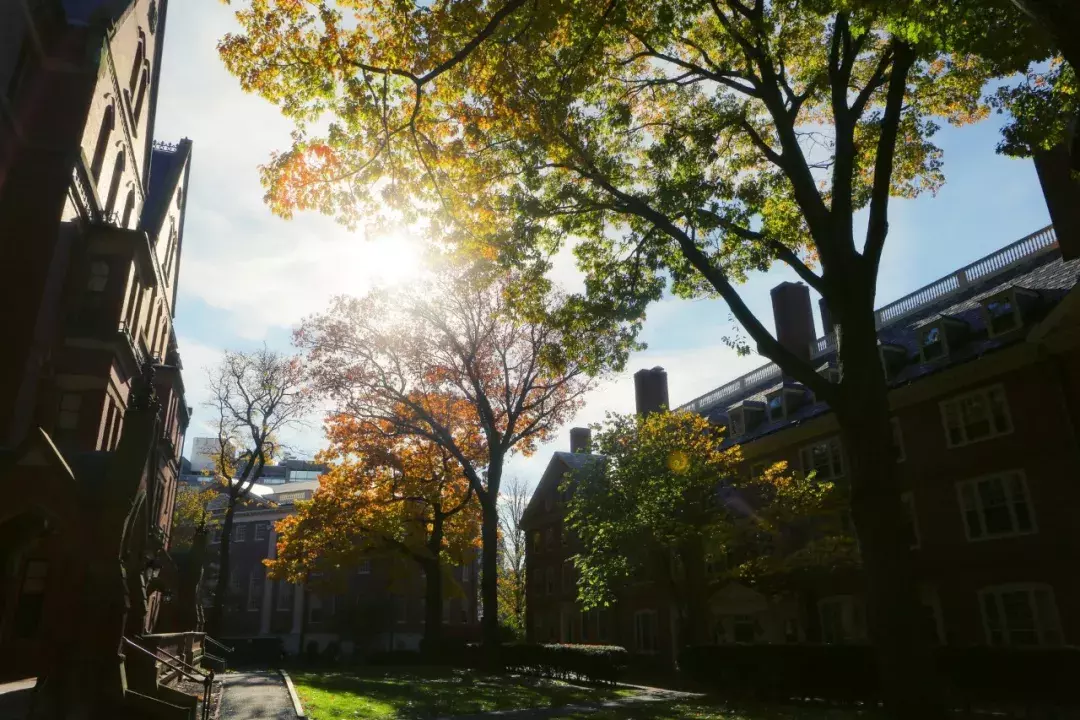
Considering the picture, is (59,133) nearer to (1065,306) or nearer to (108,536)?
(108,536)

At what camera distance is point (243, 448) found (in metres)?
37.7

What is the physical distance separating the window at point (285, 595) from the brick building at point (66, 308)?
128ft

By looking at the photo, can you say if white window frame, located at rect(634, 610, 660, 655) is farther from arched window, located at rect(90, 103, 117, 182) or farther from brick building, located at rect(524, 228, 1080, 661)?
arched window, located at rect(90, 103, 117, 182)

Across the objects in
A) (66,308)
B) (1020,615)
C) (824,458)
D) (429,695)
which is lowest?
(429,695)

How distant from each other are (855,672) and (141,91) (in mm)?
26454

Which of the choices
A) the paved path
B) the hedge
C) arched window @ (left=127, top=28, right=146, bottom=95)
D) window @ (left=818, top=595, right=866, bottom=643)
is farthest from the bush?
arched window @ (left=127, top=28, right=146, bottom=95)

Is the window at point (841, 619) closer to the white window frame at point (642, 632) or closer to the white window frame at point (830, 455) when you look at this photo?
the white window frame at point (830, 455)

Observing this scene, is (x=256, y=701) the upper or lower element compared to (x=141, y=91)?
lower

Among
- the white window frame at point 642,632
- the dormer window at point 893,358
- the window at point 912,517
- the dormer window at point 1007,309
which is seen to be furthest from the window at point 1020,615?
the white window frame at point 642,632

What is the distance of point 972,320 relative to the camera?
22.9 meters

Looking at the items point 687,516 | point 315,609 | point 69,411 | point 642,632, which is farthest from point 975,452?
point 315,609

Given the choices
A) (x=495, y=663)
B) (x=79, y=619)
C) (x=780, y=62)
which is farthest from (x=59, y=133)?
(x=495, y=663)

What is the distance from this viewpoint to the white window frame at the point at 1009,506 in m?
19.5

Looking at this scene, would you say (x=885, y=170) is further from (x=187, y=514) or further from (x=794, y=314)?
(x=187, y=514)
